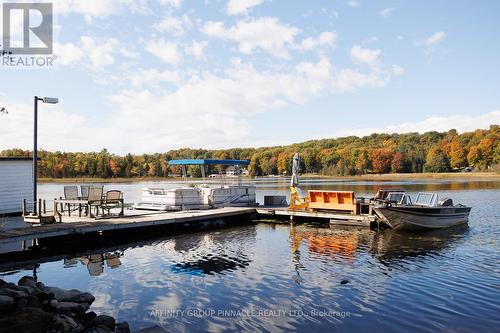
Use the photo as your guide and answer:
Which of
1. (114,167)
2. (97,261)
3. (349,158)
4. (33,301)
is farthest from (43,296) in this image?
(349,158)

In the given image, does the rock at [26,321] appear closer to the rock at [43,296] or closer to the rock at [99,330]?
the rock at [99,330]

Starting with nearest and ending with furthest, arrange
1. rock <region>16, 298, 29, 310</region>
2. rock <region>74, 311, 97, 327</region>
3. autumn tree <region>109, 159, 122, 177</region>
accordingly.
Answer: rock <region>16, 298, 29, 310</region> → rock <region>74, 311, 97, 327</region> → autumn tree <region>109, 159, 122, 177</region>

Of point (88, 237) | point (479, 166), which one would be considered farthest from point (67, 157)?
point (479, 166)

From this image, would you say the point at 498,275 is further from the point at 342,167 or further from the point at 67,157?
the point at 342,167

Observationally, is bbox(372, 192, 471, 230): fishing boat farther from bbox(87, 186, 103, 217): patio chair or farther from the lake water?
bbox(87, 186, 103, 217): patio chair

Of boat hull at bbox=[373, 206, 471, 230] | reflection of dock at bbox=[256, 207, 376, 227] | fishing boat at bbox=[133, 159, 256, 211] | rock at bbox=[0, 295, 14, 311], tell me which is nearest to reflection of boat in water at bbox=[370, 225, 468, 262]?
boat hull at bbox=[373, 206, 471, 230]

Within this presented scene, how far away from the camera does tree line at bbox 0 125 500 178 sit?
323ft

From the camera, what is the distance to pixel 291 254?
14555mm

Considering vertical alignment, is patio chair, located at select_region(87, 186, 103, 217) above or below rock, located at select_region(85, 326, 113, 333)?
above

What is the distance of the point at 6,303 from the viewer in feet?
23.3

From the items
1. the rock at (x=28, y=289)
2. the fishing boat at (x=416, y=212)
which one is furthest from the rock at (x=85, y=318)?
the fishing boat at (x=416, y=212)

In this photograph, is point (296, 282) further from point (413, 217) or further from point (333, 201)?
point (333, 201)

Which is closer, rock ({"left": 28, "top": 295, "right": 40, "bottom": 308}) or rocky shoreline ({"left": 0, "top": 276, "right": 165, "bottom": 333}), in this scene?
rocky shoreline ({"left": 0, "top": 276, "right": 165, "bottom": 333})

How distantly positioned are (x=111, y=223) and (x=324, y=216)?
10144 mm
